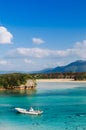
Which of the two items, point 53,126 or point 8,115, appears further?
point 8,115

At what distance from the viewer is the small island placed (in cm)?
11450

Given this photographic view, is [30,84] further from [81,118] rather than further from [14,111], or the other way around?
[81,118]

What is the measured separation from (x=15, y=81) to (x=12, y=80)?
92 cm

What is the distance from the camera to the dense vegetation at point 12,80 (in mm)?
114500

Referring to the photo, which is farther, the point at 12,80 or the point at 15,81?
the point at 15,81

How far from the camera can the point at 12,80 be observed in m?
116

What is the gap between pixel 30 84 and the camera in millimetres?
121500

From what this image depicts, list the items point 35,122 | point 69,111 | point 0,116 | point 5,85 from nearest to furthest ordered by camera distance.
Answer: point 35,122, point 0,116, point 69,111, point 5,85

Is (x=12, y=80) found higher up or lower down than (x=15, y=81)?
higher up

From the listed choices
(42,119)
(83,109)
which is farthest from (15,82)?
(42,119)

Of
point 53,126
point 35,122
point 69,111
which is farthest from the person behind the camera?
point 69,111

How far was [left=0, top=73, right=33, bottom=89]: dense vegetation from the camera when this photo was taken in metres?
114

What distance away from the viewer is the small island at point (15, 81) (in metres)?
114

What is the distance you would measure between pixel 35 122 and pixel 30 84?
234ft
